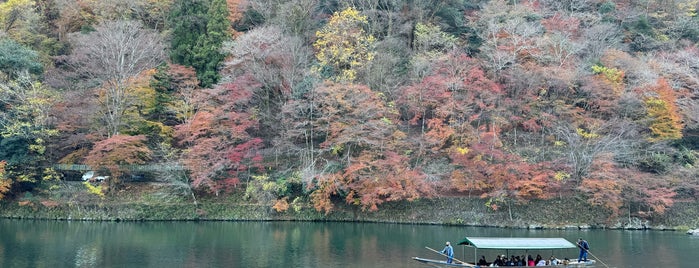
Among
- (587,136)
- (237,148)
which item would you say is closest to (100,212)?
(237,148)

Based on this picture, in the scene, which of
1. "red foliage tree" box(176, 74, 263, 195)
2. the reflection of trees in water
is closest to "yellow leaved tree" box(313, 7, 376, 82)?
"red foliage tree" box(176, 74, 263, 195)

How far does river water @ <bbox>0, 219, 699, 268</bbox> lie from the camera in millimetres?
26516

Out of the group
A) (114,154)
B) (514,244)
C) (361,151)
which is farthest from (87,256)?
(361,151)

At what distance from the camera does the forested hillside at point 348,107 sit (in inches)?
1644

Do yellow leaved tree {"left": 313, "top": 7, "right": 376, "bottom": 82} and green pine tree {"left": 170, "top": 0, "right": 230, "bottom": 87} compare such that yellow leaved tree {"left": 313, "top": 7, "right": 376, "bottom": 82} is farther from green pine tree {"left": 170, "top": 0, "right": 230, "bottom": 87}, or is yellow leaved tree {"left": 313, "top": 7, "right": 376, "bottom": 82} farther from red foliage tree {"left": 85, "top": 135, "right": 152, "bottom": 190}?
red foliage tree {"left": 85, "top": 135, "right": 152, "bottom": 190}

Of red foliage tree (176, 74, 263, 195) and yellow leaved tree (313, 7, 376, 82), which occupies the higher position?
yellow leaved tree (313, 7, 376, 82)

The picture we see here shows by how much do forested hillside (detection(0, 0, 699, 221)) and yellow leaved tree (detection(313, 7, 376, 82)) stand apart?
20 cm

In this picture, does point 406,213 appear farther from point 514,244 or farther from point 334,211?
point 514,244

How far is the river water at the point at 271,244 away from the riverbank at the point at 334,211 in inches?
50.5

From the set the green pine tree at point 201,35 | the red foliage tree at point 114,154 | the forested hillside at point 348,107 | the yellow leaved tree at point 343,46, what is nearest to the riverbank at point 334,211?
the forested hillside at point 348,107

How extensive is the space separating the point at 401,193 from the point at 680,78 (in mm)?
27732

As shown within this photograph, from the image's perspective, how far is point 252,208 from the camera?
42.7 m

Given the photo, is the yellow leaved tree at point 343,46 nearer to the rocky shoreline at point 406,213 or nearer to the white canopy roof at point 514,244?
the rocky shoreline at point 406,213

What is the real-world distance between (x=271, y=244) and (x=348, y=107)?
47.9 ft
